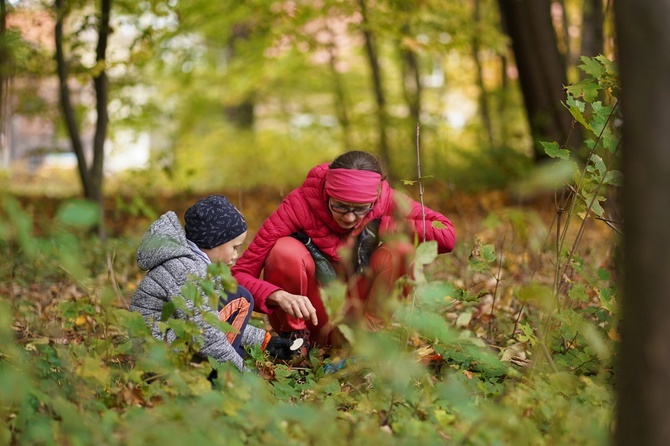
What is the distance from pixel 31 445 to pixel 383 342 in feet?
3.47

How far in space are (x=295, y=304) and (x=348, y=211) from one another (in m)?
0.46

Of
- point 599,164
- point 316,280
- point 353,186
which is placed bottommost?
point 316,280

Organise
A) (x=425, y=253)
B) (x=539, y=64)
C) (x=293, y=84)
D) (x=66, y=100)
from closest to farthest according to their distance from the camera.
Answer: (x=425, y=253) → (x=66, y=100) → (x=539, y=64) → (x=293, y=84)

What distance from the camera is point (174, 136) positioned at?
18.1 meters

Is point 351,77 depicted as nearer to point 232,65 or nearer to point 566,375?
point 232,65

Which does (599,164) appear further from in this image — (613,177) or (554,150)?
(554,150)

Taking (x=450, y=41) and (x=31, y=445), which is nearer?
(x=31, y=445)

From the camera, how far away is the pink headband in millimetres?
3547

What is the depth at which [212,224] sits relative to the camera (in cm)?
337

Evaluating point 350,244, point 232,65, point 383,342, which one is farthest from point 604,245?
point 232,65

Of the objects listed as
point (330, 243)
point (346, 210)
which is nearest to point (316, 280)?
point (330, 243)

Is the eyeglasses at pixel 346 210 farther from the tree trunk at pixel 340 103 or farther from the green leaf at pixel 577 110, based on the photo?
the tree trunk at pixel 340 103

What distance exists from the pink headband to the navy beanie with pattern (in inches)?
17.4

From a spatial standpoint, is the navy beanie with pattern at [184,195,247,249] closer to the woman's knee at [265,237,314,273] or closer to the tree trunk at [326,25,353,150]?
the woman's knee at [265,237,314,273]
